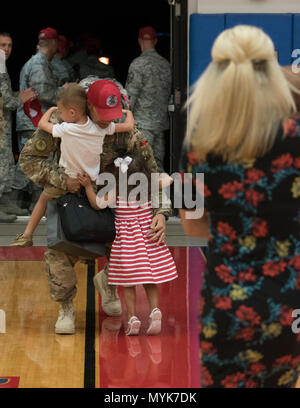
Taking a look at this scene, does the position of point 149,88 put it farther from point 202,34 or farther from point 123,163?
point 123,163

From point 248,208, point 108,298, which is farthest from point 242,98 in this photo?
point 108,298

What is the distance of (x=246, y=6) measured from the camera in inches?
310

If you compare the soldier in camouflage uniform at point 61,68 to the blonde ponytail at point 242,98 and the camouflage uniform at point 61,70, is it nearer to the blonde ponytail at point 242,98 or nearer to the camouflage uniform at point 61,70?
the camouflage uniform at point 61,70

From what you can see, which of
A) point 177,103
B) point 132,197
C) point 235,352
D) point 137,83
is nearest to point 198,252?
point 177,103

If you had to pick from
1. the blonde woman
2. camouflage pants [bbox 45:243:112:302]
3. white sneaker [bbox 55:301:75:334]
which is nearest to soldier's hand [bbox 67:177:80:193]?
camouflage pants [bbox 45:243:112:302]

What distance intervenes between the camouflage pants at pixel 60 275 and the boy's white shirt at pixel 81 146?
52cm

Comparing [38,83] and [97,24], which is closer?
[38,83]

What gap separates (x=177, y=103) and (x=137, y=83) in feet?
2.45

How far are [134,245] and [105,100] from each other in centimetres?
92

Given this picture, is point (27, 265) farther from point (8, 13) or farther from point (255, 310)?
point (8, 13)

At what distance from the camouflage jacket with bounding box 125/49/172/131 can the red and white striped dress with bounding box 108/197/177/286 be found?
3.80m

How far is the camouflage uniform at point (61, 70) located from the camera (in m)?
9.57

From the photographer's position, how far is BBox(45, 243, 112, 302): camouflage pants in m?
5.14

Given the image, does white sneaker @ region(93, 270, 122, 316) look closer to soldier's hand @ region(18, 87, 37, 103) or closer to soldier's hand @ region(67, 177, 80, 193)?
soldier's hand @ region(67, 177, 80, 193)
